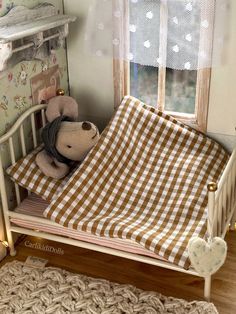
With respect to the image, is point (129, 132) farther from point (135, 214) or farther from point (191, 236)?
point (191, 236)

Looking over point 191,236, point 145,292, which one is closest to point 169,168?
point 191,236

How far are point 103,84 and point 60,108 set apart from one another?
0.38m

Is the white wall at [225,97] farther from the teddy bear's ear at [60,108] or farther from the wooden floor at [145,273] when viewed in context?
the teddy bear's ear at [60,108]

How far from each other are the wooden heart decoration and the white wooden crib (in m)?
0.06

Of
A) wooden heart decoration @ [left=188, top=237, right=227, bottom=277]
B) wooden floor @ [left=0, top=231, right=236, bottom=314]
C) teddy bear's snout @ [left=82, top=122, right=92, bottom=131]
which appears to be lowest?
wooden floor @ [left=0, top=231, right=236, bottom=314]

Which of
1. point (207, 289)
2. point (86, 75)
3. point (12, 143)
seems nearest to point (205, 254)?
point (207, 289)

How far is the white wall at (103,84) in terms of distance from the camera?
2.41m

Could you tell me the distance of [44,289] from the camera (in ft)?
6.88

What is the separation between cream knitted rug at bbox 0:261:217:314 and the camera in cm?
198

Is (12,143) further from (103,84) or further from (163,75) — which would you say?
(163,75)

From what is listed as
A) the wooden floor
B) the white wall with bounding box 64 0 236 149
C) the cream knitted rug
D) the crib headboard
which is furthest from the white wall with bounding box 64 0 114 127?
the cream knitted rug

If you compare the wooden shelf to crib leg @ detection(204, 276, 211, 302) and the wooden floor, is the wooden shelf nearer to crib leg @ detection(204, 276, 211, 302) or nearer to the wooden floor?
the wooden floor

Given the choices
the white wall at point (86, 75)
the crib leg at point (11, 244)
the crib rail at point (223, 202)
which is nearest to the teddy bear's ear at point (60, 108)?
the white wall at point (86, 75)

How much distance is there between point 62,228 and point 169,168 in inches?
24.9
